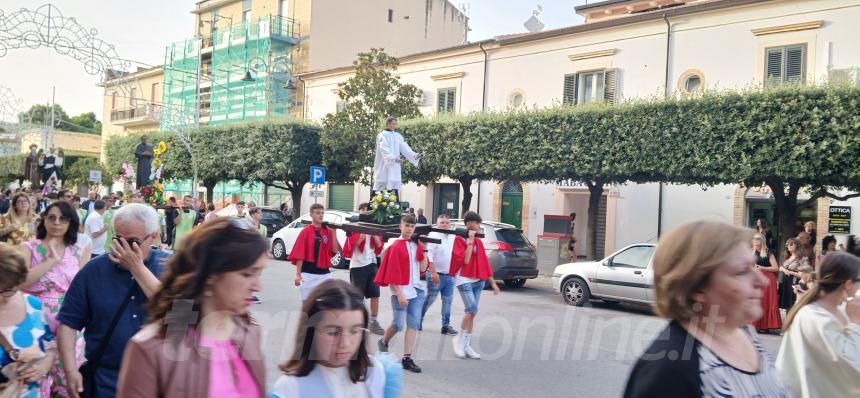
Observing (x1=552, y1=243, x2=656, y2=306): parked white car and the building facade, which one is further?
the building facade

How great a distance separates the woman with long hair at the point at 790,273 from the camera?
11.9 metres

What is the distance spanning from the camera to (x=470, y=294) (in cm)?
895

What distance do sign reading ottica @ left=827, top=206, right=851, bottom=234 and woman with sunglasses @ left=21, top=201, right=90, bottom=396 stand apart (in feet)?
64.1

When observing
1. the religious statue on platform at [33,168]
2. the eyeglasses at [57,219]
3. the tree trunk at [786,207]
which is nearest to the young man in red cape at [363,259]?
the eyeglasses at [57,219]

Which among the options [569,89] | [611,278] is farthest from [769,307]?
[569,89]

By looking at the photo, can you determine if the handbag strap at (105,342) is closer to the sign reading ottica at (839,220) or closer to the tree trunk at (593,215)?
the tree trunk at (593,215)

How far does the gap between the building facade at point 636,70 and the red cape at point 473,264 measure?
443 inches

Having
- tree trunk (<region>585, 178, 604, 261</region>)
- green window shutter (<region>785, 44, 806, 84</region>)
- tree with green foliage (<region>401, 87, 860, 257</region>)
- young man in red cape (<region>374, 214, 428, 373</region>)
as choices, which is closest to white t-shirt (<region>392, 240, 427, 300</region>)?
young man in red cape (<region>374, 214, 428, 373</region>)

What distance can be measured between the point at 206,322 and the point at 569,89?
2333 centimetres

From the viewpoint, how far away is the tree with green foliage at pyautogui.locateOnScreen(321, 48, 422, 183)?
26.0 m

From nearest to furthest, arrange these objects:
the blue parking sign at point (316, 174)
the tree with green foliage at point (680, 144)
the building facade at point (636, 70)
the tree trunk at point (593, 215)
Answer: the tree with green foliage at point (680, 144), the building facade at point (636, 70), the tree trunk at point (593, 215), the blue parking sign at point (316, 174)

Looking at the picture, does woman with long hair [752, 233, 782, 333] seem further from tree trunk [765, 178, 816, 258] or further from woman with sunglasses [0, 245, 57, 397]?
woman with sunglasses [0, 245, 57, 397]

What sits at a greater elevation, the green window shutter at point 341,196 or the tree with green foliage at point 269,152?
the tree with green foliage at point 269,152

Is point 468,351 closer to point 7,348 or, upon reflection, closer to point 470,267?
point 470,267
